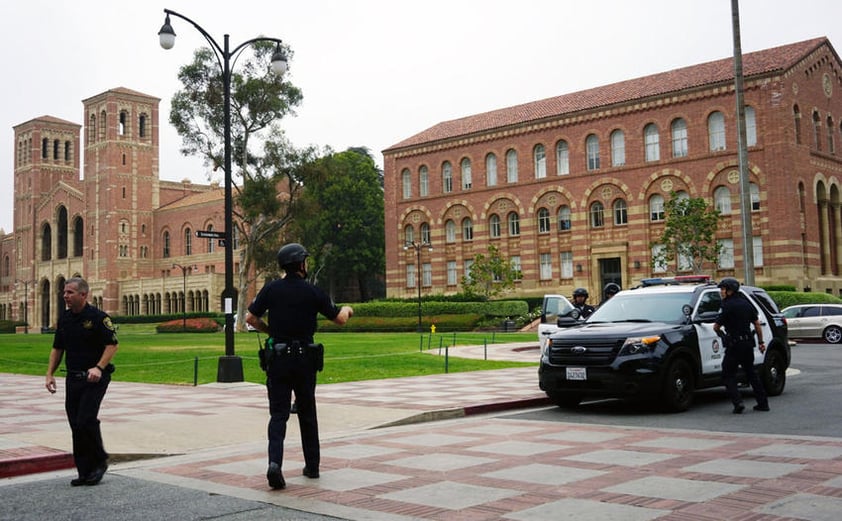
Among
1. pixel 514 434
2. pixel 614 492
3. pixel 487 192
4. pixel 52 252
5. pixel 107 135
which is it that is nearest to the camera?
pixel 614 492

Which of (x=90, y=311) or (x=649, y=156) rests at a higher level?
(x=649, y=156)

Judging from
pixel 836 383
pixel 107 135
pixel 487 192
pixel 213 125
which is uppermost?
pixel 107 135

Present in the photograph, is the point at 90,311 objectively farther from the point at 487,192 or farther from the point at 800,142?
the point at 487,192

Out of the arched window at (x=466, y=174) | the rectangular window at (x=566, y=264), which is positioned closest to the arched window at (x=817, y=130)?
the rectangular window at (x=566, y=264)

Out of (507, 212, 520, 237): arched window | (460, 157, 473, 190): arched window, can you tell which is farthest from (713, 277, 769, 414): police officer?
(460, 157, 473, 190): arched window

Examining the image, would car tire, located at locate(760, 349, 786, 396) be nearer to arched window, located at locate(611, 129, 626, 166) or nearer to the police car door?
the police car door

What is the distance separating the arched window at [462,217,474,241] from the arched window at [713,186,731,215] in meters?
17.5

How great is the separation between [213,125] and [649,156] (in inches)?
1042

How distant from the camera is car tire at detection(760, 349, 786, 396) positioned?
12.9 meters

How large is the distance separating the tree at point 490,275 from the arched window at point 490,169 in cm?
561

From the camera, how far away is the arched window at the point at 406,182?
61.4 meters

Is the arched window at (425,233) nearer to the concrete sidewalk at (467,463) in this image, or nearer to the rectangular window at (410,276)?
the rectangular window at (410,276)

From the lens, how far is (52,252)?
331ft

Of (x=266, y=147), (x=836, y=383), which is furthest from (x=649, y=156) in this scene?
(x=836, y=383)
